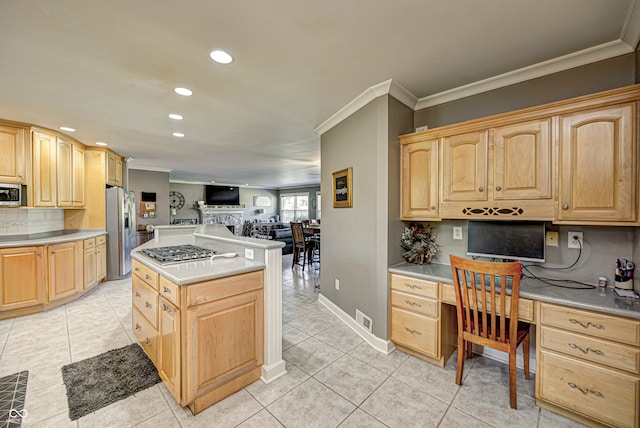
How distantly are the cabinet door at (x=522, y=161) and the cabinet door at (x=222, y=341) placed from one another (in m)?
2.11

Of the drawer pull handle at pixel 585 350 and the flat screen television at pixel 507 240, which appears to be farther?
the flat screen television at pixel 507 240

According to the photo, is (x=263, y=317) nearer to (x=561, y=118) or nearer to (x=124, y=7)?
(x=124, y=7)

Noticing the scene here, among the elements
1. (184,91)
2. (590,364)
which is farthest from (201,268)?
(590,364)

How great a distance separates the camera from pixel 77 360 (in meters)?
2.27

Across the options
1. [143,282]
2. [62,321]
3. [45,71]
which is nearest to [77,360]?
[143,282]

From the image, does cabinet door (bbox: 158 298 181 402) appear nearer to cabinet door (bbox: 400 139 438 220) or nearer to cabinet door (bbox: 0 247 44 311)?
cabinet door (bbox: 400 139 438 220)

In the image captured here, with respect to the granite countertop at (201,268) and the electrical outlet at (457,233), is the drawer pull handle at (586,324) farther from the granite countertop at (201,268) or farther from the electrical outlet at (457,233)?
the granite countertop at (201,268)

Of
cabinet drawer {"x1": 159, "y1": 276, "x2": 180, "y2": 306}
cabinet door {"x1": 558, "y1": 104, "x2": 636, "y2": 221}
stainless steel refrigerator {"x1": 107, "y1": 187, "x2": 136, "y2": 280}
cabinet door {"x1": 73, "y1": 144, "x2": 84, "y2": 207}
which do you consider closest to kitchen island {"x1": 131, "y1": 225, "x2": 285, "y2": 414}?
cabinet drawer {"x1": 159, "y1": 276, "x2": 180, "y2": 306}

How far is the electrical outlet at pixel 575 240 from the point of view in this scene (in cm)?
196

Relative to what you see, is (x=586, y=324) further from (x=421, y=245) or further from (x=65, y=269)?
(x=65, y=269)

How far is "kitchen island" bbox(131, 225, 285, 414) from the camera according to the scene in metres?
1.62

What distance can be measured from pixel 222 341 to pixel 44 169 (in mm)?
3930

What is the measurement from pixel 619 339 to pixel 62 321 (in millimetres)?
5152

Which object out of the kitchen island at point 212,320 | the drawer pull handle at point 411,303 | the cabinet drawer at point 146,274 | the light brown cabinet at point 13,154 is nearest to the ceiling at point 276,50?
the light brown cabinet at point 13,154
